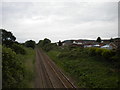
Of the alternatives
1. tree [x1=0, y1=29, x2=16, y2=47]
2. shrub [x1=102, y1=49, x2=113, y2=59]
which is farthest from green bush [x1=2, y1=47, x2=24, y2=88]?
tree [x1=0, y1=29, x2=16, y2=47]

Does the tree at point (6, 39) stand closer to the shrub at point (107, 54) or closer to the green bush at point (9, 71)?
the green bush at point (9, 71)

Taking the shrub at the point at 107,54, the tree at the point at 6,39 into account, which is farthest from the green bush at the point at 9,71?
the tree at the point at 6,39

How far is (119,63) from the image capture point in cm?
2078

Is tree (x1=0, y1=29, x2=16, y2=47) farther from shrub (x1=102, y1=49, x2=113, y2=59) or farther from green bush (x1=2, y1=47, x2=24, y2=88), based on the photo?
shrub (x1=102, y1=49, x2=113, y2=59)

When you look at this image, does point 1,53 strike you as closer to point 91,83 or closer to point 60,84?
point 60,84

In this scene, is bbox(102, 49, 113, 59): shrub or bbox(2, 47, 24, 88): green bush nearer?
bbox(2, 47, 24, 88): green bush

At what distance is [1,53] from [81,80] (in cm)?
869

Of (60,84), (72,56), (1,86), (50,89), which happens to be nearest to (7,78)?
(1,86)

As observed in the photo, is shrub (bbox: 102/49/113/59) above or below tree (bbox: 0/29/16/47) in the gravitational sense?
below

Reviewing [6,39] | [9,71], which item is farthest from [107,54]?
[6,39]

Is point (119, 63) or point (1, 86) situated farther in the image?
point (119, 63)

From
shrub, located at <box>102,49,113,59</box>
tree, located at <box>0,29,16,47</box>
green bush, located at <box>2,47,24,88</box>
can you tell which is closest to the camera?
green bush, located at <box>2,47,24,88</box>

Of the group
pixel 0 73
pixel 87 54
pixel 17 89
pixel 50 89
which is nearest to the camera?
pixel 0 73

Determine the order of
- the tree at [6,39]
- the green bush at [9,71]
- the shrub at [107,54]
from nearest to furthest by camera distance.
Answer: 1. the green bush at [9,71]
2. the shrub at [107,54]
3. the tree at [6,39]
